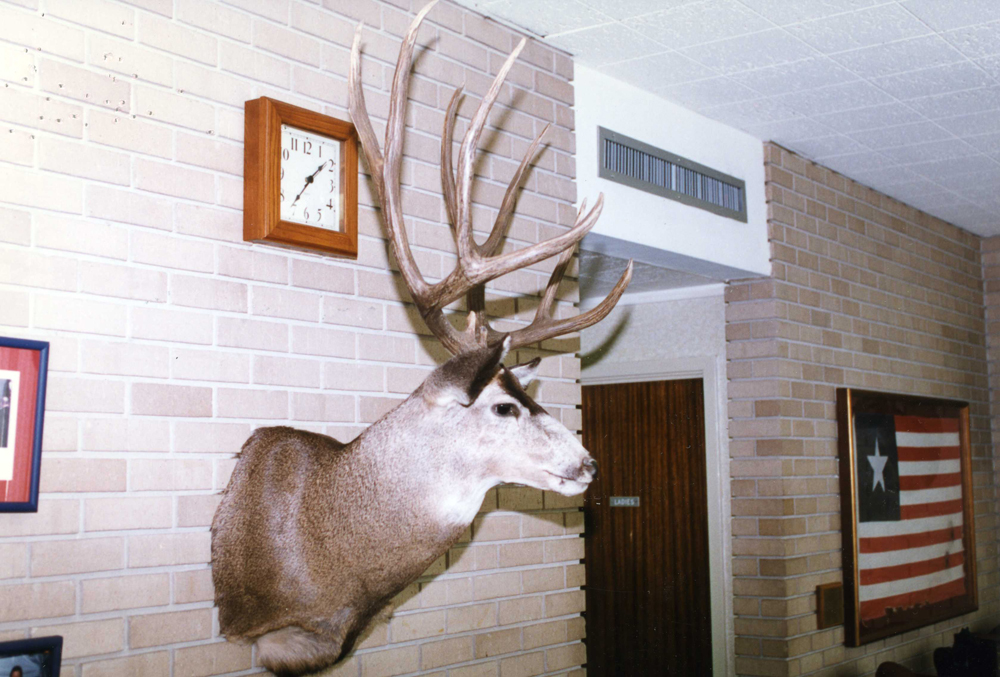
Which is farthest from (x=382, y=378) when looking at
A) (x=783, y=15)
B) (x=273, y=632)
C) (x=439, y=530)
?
(x=783, y=15)

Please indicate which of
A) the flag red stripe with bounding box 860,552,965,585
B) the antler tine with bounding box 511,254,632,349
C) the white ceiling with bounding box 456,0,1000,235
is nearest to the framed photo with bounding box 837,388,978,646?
the flag red stripe with bounding box 860,552,965,585

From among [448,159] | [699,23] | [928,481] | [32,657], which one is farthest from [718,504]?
[32,657]

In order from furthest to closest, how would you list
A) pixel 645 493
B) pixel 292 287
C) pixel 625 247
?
1. pixel 645 493
2. pixel 625 247
3. pixel 292 287

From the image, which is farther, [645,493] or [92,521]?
[645,493]

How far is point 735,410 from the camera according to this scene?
153 inches

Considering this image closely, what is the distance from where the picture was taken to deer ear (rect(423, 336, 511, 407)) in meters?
1.93

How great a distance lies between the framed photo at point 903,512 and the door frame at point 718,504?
1.62 ft

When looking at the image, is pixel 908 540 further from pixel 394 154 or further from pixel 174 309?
pixel 174 309

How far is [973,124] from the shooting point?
3666 millimetres

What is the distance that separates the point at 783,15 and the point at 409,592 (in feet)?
6.12

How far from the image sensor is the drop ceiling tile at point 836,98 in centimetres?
330

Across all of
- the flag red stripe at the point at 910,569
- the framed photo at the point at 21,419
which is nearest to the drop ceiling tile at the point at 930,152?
the flag red stripe at the point at 910,569

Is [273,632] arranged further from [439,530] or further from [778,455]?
[778,455]

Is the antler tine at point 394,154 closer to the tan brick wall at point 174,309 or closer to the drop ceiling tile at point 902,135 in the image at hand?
the tan brick wall at point 174,309
